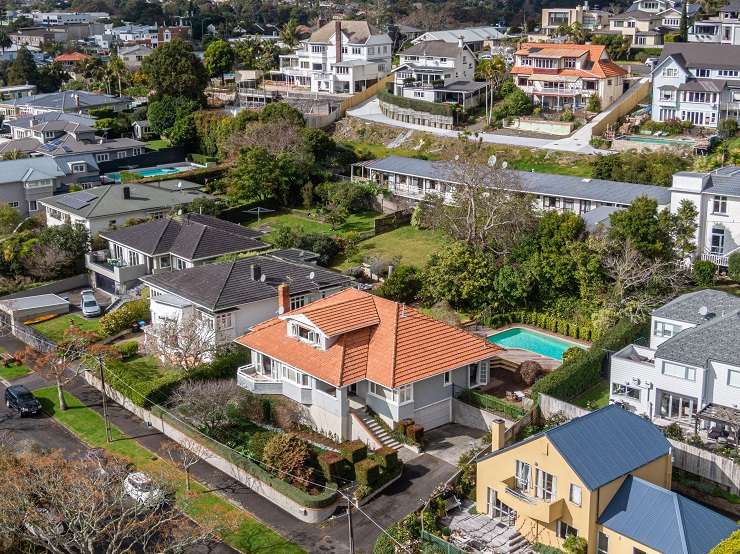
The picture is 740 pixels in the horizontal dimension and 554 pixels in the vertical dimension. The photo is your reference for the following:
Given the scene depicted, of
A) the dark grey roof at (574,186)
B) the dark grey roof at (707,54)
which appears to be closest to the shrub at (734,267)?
the dark grey roof at (574,186)

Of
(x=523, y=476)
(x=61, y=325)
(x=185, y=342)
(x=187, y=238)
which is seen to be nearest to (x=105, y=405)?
(x=185, y=342)

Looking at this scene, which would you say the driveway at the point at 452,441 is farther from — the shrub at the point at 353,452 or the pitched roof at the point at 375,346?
the shrub at the point at 353,452

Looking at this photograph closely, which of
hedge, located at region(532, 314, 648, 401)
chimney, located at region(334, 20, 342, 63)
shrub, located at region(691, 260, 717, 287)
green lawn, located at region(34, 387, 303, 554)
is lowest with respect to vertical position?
green lawn, located at region(34, 387, 303, 554)

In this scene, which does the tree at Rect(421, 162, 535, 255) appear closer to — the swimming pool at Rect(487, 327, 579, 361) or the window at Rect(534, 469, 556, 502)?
the swimming pool at Rect(487, 327, 579, 361)

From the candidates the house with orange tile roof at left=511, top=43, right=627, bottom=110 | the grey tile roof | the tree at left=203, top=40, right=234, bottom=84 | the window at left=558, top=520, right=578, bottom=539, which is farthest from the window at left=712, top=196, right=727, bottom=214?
the tree at left=203, top=40, right=234, bottom=84

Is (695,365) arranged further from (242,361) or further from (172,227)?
(172,227)

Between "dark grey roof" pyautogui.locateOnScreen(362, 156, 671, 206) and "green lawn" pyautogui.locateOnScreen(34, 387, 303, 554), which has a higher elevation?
"dark grey roof" pyautogui.locateOnScreen(362, 156, 671, 206)

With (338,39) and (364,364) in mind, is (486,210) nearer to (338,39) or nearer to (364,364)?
(364,364)
